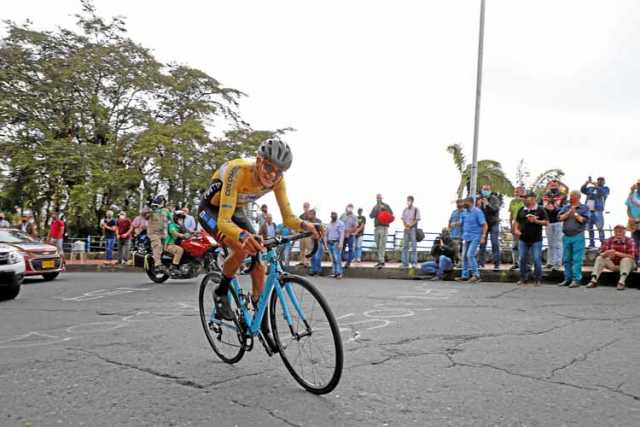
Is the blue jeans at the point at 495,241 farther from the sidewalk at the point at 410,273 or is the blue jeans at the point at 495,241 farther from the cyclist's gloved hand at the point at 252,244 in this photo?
the cyclist's gloved hand at the point at 252,244

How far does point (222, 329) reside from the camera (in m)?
5.20

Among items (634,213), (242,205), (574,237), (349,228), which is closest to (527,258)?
(574,237)

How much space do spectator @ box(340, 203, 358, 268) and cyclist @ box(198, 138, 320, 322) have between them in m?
10.9

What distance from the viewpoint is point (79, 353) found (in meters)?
5.61

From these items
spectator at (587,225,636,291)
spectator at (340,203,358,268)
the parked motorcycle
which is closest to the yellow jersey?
the parked motorcycle

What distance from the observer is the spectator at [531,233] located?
1182 centimetres

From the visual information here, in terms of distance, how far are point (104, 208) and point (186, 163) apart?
4.64m

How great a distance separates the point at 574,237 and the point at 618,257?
3.02 ft

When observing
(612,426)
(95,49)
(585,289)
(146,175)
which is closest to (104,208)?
(146,175)

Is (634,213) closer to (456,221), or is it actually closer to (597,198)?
(597,198)

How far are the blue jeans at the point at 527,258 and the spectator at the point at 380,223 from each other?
13.8 feet

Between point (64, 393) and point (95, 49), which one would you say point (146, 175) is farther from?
point (64, 393)

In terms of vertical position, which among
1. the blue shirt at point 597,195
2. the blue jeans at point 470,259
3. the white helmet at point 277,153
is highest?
the blue shirt at point 597,195

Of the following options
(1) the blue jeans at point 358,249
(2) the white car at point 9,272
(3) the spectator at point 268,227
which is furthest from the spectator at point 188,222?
(1) the blue jeans at point 358,249
